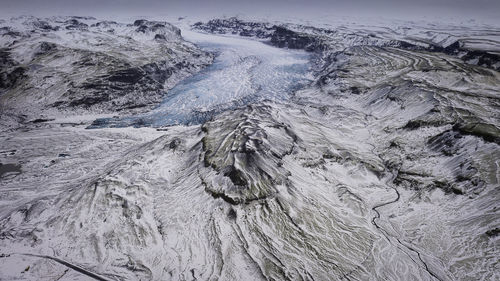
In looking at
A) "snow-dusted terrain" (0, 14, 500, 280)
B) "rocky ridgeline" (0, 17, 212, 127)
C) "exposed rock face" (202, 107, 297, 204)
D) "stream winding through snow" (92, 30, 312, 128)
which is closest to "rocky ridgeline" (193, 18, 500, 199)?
"exposed rock face" (202, 107, 297, 204)

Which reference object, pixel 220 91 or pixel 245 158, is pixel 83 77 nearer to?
pixel 220 91

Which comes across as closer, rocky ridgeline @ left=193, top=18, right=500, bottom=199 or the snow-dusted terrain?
the snow-dusted terrain

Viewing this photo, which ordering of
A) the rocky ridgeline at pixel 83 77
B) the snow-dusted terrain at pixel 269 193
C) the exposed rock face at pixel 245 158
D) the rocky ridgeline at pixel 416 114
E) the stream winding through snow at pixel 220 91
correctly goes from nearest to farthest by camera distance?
the snow-dusted terrain at pixel 269 193 < the exposed rock face at pixel 245 158 < the rocky ridgeline at pixel 416 114 < the stream winding through snow at pixel 220 91 < the rocky ridgeline at pixel 83 77

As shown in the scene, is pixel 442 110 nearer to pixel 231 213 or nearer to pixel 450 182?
pixel 450 182

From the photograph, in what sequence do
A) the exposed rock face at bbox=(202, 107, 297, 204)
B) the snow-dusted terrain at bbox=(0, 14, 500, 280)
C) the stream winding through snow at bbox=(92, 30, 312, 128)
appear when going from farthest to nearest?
the stream winding through snow at bbox=(92, 30, 312, 128) < the exposed rock face at bbox=(202, 107, 297, 204) < the snow-dusted terrain at bbox=(0, 14, 500, 280)

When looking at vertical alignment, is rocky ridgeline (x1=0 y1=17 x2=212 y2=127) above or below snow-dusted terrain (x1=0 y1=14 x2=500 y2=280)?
above

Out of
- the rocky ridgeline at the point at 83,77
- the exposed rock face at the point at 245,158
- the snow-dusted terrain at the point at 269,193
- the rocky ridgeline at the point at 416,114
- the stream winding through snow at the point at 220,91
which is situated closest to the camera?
the snow-dusted terrain at the point at 269,193

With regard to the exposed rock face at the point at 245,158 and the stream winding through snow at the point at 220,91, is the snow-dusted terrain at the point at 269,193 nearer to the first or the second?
the exposed rock face at the point at 245,158

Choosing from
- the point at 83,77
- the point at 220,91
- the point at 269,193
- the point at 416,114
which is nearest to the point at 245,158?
the point at 269,193

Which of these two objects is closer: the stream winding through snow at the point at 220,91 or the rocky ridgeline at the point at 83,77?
the stream winding through snow at the point at 220,91

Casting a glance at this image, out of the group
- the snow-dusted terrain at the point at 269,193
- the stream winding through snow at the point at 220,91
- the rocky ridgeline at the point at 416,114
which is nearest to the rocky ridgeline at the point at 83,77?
the stream winding through snow at the point at 220,91

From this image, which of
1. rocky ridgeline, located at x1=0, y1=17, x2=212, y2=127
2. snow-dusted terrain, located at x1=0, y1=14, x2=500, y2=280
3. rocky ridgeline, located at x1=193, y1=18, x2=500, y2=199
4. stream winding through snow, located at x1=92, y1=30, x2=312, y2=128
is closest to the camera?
snow-dusted terrain, located at x1=0, y1=14, x2=500, y2=280

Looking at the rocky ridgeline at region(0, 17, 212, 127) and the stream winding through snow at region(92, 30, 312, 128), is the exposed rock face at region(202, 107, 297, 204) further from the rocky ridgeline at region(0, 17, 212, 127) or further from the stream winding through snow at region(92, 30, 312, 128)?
the rocky ridgeline at region(0, 17, 212, 127)
